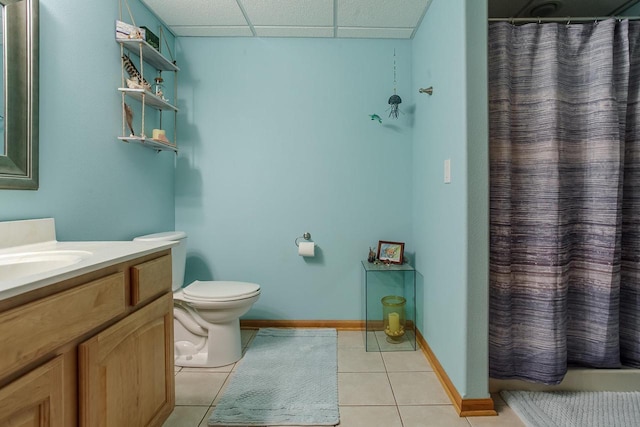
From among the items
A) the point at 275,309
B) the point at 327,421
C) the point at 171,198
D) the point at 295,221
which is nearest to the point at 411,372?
the point at 327,421

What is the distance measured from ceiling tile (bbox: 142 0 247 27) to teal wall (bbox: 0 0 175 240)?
144 mm

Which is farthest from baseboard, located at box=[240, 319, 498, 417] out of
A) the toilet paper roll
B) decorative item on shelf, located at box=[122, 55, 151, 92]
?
decorative item on shelf, located at box=[122, 55, 151, 92]

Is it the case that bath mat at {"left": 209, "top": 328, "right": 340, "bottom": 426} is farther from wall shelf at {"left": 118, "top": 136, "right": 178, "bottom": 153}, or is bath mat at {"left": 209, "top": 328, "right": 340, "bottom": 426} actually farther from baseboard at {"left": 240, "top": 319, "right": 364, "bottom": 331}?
wall shelf at {"left": 118, "top": 136, "right": 178, "bottom": 153}

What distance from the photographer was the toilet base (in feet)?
6.17

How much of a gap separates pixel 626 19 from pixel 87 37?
264cm

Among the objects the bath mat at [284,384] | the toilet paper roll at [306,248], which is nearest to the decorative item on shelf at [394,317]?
the bath mat at [284,384]

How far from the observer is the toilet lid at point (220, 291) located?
1.80 m

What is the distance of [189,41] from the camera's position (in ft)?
7.75

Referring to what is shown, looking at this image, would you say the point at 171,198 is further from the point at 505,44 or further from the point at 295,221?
the point at 505,44

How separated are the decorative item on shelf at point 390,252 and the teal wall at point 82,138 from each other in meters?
1.64

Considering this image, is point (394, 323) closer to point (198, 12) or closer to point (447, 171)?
point (447, 171)

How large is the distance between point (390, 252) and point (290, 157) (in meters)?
1.04

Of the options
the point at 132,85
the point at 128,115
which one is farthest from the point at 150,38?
the point at 128,115

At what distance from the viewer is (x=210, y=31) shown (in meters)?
2.28
